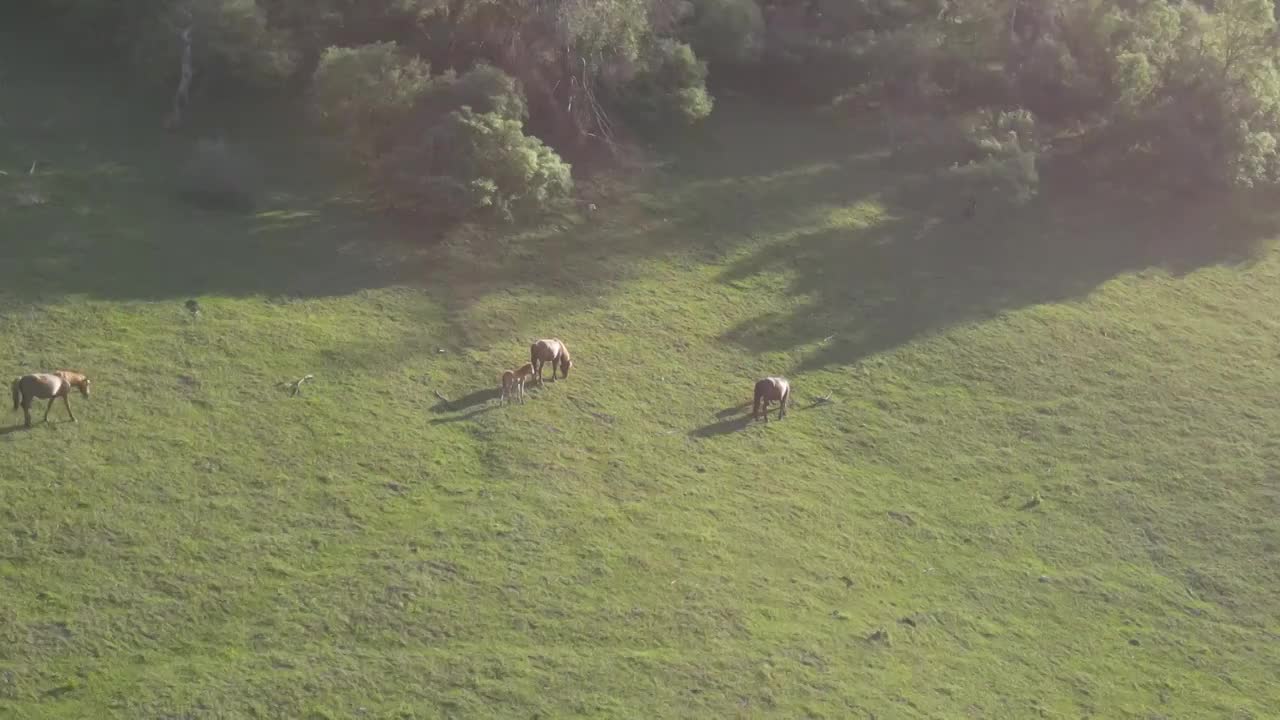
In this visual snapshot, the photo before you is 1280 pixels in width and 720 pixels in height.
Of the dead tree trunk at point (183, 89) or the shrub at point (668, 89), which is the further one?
the shrub at point (668, 89)

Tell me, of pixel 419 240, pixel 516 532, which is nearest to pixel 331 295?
pixel 419 240

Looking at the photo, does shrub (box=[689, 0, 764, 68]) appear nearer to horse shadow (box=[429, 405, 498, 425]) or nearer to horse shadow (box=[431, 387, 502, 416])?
horse shadow (box=[431, 387, 502, 416])

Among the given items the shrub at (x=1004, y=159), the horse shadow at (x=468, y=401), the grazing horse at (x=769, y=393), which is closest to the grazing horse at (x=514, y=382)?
the horse shadow at (x=468, y=401)

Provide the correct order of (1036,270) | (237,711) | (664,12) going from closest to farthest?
(237,711)
(1036,270)
(664,12)

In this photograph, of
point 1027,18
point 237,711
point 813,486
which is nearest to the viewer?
point 237,711

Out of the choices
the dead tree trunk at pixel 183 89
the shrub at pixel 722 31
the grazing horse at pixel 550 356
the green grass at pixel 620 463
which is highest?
the shrub at pixel 722 31

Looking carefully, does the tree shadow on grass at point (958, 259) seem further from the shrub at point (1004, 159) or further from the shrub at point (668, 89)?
the shrub at point (668, 89)

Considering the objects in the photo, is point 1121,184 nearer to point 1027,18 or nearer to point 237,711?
point 1027,18
